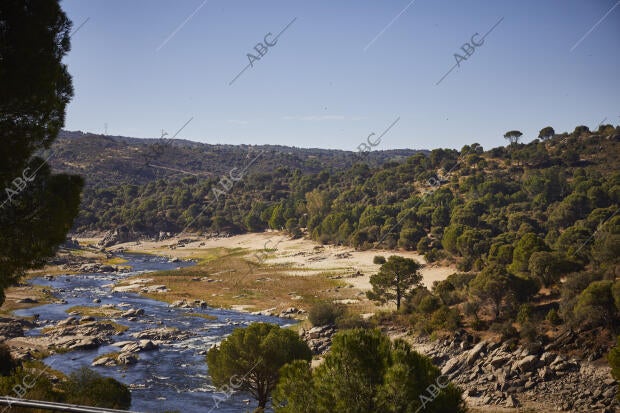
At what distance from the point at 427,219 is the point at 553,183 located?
33.0m

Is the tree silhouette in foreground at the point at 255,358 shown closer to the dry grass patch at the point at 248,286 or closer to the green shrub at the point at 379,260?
the dry grass patch at the point at 248,286

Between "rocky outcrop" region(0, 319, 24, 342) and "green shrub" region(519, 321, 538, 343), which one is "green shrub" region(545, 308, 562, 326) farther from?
"rocky outcrop" region(0, 319, 24, 342)

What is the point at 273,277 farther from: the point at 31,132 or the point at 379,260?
the point at 31,132

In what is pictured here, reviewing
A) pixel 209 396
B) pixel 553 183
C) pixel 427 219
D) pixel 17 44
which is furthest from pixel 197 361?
pixel 553 183

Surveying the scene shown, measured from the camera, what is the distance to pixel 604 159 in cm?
12825

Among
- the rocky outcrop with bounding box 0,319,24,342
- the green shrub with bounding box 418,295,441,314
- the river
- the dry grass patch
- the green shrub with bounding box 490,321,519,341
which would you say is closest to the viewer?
the river

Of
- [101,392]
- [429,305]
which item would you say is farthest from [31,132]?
[429,305]

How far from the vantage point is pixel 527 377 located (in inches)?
1357

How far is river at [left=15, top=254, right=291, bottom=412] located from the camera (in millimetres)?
35125

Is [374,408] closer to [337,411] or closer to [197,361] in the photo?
[337,411]

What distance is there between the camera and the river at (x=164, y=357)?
35.1 m

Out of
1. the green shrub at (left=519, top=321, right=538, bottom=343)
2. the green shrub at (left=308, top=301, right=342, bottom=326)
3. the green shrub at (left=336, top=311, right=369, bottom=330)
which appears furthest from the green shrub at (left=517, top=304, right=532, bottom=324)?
the green shrub at (left=308, top=301, right=342, bottom=326)

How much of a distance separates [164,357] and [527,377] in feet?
103

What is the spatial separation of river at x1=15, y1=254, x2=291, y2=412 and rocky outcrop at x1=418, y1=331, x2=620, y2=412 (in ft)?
54.8
